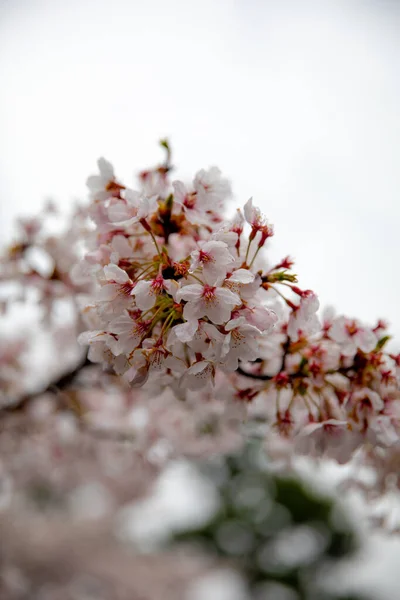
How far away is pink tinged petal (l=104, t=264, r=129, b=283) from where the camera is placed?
728 mm

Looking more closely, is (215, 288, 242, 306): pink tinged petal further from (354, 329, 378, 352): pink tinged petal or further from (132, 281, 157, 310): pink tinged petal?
(354, 329, 378, 352): pink tinged petal

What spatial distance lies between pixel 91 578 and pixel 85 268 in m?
5.85

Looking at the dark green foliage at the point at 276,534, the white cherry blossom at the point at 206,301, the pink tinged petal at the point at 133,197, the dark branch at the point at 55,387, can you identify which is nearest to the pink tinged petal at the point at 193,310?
the white cherry blossom at the point at 206,301

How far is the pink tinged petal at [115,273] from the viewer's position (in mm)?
728

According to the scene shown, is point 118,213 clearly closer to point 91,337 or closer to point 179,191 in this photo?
point 179,191

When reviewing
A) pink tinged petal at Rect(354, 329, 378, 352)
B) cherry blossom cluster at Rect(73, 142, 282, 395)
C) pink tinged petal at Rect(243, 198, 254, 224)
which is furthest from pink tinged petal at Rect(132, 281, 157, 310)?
pink tinged petal at Rect(354, 329, 378, 352)

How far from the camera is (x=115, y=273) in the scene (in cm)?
73

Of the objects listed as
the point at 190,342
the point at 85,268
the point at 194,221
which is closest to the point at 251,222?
the point at 194,221

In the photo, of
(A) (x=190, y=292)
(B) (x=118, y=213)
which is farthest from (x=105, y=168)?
(A) (x=190, y=292)

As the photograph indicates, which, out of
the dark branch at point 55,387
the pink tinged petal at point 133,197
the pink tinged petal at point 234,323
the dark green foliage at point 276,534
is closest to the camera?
the pink tinged petal at point 234,323

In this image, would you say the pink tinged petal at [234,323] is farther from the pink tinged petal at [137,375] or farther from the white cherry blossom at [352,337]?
the white cherry blossom at [352,337]

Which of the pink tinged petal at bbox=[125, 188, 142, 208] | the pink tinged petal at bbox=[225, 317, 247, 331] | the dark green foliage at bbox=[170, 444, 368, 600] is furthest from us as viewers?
the dark green foliage at bbox=[170, 444, 368, 600]

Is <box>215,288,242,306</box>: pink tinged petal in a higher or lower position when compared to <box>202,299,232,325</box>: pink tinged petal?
higher

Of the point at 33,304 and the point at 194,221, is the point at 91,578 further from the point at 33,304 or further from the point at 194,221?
the point at 194,221
